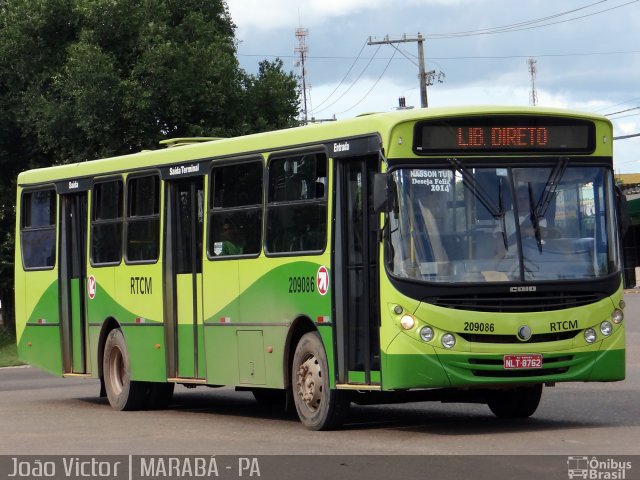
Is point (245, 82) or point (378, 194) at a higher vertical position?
point (245, 82)

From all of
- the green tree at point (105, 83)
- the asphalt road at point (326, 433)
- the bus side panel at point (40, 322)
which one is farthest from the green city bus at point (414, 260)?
the green tree at point (105, 83)

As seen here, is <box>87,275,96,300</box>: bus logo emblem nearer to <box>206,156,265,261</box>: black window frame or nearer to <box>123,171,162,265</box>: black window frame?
<box>123,171,162,265</box>: black window frame

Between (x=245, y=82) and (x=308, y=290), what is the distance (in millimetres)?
24949

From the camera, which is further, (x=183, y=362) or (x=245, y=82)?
(x=245, y=82)

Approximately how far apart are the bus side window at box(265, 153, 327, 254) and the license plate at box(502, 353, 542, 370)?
218cm

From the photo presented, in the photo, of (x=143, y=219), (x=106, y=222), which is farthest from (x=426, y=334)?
(x=106, y=222)

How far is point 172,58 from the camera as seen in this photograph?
117ft

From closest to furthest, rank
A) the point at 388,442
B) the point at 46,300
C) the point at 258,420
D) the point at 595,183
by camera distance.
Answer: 1. the point at 388,442
2. the point at 595,183
3. the point at 258,420
4. the point at 46,300

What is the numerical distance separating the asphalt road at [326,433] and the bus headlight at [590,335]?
0.82m

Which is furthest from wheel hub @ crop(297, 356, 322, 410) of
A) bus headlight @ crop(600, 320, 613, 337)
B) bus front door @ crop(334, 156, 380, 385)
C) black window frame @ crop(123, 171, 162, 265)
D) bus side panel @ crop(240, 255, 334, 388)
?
black window frame @ crop(123, 171, 162, 265)

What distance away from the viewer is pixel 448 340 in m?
13.3

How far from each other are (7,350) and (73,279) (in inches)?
642

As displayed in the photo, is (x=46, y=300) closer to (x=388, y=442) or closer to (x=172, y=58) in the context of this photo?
(x=388, y=442)
